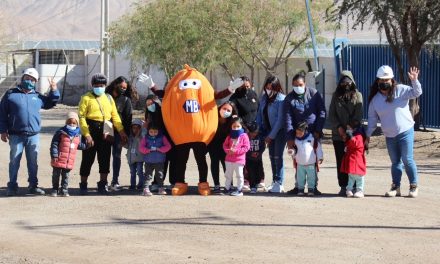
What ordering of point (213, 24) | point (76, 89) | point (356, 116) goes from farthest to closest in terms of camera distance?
1. point (76, 89)
2. point (213, 24)
3. point (356, 116)

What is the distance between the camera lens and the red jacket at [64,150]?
14258 millimetres

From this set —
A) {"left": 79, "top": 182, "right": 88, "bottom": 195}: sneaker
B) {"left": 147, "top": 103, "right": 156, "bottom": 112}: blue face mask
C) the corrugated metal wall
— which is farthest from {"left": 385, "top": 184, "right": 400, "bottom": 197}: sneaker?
the corrugated metal wall

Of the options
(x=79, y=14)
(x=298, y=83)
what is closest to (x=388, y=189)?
(x=298, y=83)

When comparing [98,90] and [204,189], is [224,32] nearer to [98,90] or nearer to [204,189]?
[98,90]

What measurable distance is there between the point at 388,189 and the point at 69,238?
583 cm

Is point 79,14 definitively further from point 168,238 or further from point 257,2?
point 168,238

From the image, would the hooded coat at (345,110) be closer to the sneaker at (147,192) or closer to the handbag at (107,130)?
the sneaker at (147,192)

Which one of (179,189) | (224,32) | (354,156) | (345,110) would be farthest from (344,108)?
(224,32)

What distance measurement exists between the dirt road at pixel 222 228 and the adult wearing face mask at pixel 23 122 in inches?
18.1

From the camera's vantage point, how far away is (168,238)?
10984 millimetres

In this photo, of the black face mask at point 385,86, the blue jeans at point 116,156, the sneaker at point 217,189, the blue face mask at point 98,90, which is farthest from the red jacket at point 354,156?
the blue face mask at point 98,90

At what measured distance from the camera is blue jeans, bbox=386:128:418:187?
13.8 m

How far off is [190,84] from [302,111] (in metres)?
1.68

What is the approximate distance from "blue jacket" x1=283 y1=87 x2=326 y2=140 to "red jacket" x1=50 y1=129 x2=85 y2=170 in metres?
3.11
